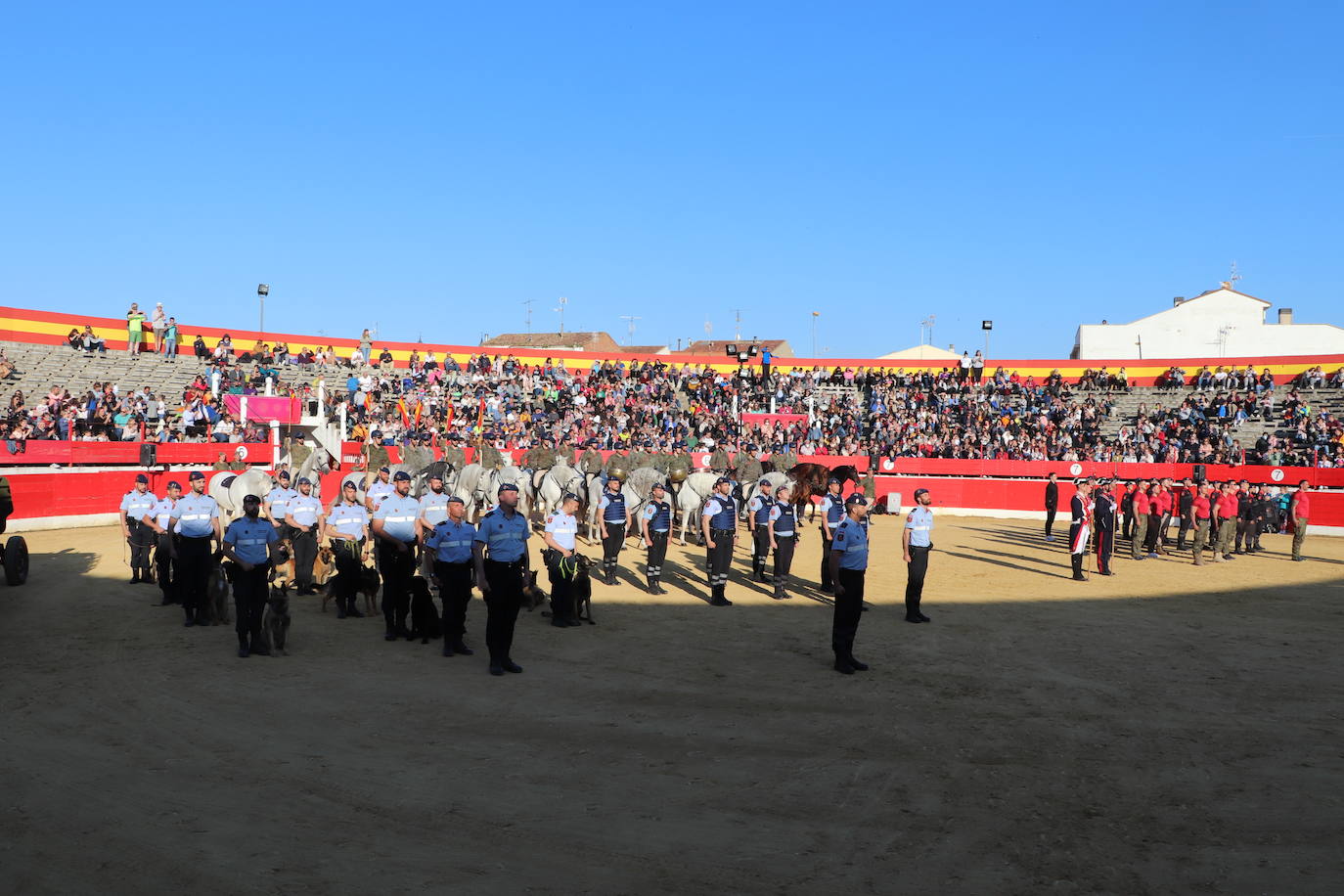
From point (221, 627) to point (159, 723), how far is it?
A: 4.28 metres

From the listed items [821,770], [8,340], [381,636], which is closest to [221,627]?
[381,636]


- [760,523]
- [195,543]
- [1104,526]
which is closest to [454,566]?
[195,543]

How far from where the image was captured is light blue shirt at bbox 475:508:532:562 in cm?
1076

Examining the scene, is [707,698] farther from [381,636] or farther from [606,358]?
[606,358]

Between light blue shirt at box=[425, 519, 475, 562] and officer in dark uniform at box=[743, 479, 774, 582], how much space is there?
19.9 ft

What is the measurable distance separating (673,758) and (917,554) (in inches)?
264

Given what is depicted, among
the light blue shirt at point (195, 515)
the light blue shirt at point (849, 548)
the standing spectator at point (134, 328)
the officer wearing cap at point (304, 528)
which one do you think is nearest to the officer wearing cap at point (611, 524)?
the officer wearing cap at point (304, 528)

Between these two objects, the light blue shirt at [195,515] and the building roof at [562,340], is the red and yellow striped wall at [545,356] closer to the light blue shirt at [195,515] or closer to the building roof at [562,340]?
the light blue shirt at [195,515]

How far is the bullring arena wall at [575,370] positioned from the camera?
24688 mm

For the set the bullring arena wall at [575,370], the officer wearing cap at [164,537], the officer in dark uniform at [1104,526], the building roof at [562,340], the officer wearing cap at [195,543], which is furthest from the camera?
the building roof at [562,340]

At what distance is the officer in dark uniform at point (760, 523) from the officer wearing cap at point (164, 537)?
8195 millimetres

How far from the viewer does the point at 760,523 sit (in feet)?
54.5

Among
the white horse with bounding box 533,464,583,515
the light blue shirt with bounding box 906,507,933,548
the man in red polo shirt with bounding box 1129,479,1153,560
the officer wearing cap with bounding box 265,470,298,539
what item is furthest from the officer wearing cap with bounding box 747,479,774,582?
the man in red polo shirt with bounding box 1129,479,1153,560

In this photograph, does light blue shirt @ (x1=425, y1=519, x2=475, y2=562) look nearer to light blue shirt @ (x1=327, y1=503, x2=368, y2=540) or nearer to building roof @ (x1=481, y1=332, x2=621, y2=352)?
light blue shirt @ (x1=327, y1=503, x2=368, y2=540)
